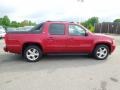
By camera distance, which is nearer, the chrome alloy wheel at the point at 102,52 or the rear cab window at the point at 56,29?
the rear cab window at the point at 56,29

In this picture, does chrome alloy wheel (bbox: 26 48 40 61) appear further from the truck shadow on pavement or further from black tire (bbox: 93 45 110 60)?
black tire (bbox: 93 45 110 60)

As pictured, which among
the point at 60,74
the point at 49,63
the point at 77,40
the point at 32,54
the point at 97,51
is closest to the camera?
the point at 60,74

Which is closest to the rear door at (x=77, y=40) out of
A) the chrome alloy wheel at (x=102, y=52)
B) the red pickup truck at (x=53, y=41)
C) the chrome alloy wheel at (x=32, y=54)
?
the red pickup truck at (x=53, y=41)

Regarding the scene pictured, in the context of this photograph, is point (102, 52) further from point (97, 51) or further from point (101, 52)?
point (97, 51)

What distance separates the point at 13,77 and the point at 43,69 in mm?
1364

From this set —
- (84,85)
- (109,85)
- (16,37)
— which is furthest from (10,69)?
(109,85)

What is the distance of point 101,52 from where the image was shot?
9.78 m

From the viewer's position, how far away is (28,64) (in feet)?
28.7

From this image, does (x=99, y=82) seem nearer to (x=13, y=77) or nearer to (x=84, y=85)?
(x=84, y=85)

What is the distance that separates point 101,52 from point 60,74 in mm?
3256

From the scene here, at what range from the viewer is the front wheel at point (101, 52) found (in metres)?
9.74

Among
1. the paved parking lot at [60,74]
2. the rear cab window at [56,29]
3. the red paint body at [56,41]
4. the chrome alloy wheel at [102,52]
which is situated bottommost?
the paved parking lot at [60,74]

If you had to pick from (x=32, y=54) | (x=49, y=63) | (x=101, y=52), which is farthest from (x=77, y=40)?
(x=32, y=54)

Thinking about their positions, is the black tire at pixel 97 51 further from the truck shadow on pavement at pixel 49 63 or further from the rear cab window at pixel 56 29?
the rear cab window at pixel 56 29
